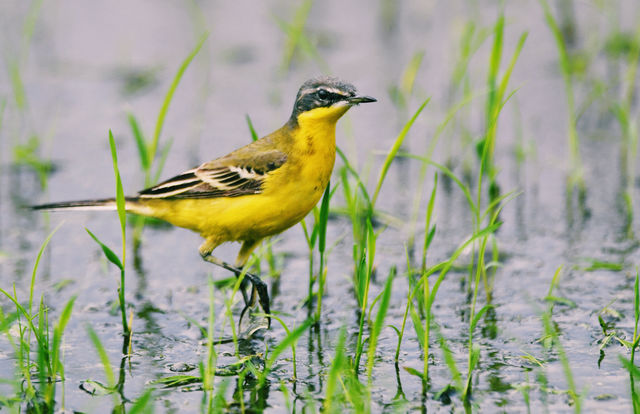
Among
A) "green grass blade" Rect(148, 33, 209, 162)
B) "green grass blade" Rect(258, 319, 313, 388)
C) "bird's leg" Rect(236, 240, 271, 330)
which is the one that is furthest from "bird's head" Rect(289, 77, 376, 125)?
"green grass blade" Rect(258, 319, 313, 388)

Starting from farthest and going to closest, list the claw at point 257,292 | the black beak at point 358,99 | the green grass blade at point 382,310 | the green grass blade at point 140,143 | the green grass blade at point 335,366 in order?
the green grass blade at point 140,143, the claw at point 257,292, the black beak at point 358,99, the green grass blade at point 382,310, the green grass blade at point 335,366

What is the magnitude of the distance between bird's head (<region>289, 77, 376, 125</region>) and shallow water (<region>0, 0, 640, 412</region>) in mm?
640

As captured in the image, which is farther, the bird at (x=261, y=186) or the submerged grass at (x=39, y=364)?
the bird at (x=261, y=186)

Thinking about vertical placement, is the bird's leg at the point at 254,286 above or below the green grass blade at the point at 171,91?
below

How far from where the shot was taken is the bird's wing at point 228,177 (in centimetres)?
695

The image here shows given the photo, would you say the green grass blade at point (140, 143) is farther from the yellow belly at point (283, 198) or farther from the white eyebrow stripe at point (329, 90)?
the white eyebrow stripe at point (329, 90)

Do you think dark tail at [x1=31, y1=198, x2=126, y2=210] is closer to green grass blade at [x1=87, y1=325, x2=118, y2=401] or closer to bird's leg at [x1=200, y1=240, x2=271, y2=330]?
bird's leg at [x1=200, y1=240, x2=271, y2=330]

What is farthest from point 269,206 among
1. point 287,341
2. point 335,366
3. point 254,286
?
point 335,366

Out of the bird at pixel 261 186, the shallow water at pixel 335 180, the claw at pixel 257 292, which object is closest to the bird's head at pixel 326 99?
the bird at pixel 261 186

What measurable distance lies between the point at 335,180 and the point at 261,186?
7.79ft

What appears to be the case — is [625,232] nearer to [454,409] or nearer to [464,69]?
[464,69]

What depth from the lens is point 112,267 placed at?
821 centimetres

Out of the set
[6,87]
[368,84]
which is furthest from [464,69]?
[6,87]

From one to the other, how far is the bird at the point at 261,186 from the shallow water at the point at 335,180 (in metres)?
0.61
